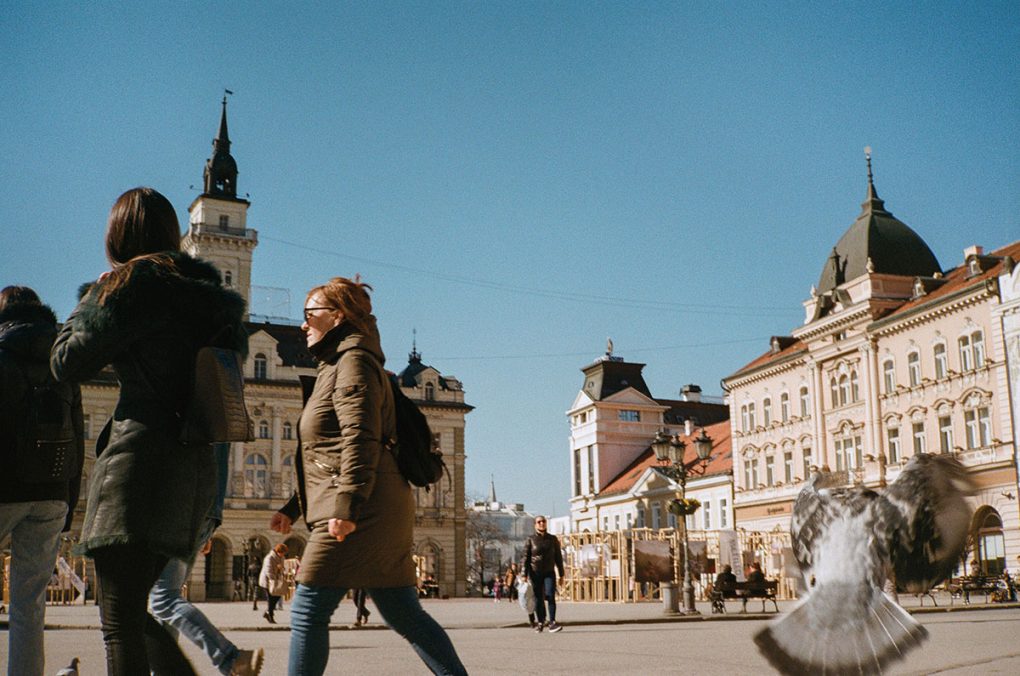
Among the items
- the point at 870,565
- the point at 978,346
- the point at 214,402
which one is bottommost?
the point at 870,565

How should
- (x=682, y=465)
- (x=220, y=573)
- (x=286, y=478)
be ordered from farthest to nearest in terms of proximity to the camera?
1. (x=286, y=478)
2. (x=220, y=573)
3. (x=682, y=465)

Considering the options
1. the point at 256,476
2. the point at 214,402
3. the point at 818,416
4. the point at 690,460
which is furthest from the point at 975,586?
the point at 256,476

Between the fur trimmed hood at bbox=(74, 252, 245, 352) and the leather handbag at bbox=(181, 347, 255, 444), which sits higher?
the fur trimmed hood at bbox=(74, 252, 245, 352)

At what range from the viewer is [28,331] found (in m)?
5.76

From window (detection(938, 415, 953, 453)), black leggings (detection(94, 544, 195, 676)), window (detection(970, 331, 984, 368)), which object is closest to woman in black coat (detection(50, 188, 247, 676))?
black leggings (detection(94, 544, 195, 676))

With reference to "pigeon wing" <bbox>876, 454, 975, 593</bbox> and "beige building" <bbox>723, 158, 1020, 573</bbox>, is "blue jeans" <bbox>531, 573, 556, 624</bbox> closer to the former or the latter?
"pigeon wing" <bbox>876, 454, 975, 593</bbox>

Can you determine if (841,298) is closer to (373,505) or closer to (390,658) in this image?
(390,658)

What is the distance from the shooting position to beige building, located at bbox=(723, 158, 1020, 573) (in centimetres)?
4203

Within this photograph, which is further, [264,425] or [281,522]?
[264,425]

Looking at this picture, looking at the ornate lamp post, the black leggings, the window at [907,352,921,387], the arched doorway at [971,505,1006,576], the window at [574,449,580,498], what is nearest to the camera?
the black leggings

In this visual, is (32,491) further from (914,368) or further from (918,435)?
(914,368)

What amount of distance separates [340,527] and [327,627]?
0.54m

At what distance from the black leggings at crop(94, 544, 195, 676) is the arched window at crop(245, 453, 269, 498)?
63.8 metres

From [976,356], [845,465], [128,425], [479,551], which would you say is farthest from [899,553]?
[479,551]
